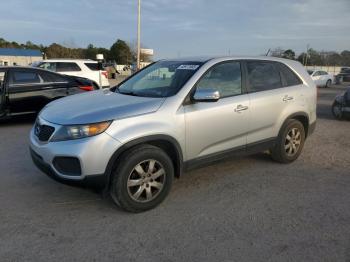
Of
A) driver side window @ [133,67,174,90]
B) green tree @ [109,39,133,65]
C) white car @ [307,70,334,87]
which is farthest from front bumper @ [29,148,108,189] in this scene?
green tree @ [109,39,133,65]

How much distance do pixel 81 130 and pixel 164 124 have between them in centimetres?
90

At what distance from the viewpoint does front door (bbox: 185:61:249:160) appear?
172 inches

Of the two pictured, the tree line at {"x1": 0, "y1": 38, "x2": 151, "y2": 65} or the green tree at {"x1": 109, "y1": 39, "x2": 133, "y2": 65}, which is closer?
the tree line at {"x1": 0, "y1": 38, "x2": 151, "y2": 65}

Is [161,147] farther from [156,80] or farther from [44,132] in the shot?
[44,132]

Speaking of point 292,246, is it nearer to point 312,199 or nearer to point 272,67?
point 312,199

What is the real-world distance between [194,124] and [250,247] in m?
1.57

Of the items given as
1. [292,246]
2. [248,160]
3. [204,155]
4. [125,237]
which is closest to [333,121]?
[248,160]

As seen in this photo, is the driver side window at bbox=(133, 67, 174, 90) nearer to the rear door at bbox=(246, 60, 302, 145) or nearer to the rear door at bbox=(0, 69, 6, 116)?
the rear door at bbox=(246, 60, 302, 145)

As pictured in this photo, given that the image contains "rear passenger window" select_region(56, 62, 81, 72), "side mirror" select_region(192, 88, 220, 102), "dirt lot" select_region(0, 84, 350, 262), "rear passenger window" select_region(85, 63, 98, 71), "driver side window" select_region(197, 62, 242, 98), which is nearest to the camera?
"dirt lot" select_region(0, 84, 350, 262)

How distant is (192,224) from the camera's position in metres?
3.81

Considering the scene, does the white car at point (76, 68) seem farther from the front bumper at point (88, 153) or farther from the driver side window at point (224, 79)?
the front bumper at point (88, 153)

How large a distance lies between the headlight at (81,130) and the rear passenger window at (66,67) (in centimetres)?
1188

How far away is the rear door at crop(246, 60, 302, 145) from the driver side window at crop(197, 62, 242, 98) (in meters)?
0.21

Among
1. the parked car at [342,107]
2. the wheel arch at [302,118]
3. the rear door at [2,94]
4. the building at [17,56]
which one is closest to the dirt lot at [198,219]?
the wheel arch at [302,118]
